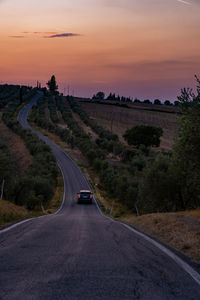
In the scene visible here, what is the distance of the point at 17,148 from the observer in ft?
301

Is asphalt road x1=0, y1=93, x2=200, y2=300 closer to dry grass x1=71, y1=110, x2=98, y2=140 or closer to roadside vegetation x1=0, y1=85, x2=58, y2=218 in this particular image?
roadside vegetation x1=0, y1=85, x2=58, y2=218

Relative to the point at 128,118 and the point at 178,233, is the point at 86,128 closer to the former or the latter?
the point at 128,118

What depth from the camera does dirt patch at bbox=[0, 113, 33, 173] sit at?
76812mm

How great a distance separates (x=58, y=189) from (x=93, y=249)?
5620 centimetres

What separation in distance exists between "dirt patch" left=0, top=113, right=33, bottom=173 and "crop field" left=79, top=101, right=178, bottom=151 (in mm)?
33574

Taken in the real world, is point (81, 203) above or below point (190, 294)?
below

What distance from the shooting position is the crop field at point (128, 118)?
126625 millimetres

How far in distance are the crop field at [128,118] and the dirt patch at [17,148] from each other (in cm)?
3357

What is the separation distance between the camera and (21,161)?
259ft

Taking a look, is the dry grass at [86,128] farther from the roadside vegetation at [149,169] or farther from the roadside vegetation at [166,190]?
the roadside vegetation at [166,190]

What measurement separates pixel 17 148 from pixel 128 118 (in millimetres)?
66854

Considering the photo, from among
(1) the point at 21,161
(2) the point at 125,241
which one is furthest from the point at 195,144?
(1) the point at 21,161

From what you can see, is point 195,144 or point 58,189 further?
point 58,189

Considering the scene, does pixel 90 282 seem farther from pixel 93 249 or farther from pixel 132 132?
pixel 132 132
